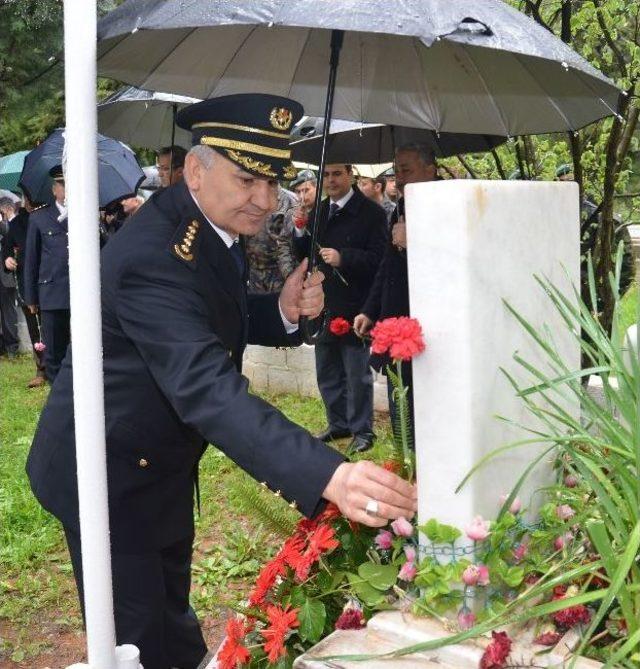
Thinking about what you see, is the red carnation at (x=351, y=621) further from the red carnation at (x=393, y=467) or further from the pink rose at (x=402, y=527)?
the red carnation at (x=393, y=467)

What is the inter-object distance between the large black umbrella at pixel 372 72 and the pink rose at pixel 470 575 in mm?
1360

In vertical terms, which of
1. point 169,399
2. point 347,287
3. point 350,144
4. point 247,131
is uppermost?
point 350,144

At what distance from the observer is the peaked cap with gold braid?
7.36 feet

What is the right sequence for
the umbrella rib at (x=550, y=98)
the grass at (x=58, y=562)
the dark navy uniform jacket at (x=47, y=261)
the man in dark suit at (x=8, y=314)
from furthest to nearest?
the man in dark suit at (x=8, y=314)
the dark navy uniform jacket at (x=47, y=261)
the grass at (x=58, y=562)
the umbrella rib at (x=550, y=98)

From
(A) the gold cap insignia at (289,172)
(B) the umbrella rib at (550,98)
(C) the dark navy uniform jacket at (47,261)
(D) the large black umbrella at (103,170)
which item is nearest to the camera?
(A) the gold cap insignia at (289,172)

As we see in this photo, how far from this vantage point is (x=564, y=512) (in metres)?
1.85

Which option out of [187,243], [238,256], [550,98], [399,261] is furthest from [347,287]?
[187,243]

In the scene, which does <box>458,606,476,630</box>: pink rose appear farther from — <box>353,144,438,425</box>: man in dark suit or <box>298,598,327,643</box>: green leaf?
<box>353,144,438,425</box>: man in dark suit

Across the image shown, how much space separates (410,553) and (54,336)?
6.30m

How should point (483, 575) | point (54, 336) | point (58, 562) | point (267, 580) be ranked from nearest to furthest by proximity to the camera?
point (483, 575)
point (267, 580)
point (58, 562)
point (54, 336)

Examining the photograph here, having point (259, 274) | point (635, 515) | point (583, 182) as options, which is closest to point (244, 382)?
point (635, 515)

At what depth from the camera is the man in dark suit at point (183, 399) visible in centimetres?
183

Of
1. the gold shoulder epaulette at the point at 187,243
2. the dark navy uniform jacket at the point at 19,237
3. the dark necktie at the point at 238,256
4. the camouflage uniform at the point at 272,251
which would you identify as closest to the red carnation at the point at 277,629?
the gold shoulder epaulette at the point at 187,243

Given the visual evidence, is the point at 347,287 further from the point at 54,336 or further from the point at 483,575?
the point at 483,575
